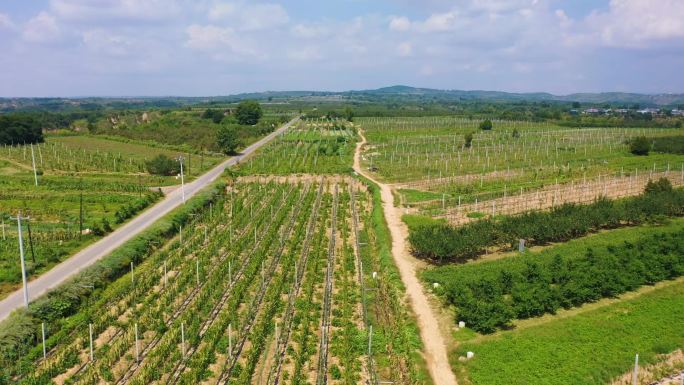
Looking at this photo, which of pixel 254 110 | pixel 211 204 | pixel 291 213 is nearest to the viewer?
pixel 291 213

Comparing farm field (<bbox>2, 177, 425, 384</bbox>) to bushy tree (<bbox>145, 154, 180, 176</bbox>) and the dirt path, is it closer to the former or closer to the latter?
the dirt path

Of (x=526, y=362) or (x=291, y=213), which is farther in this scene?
(x=291, y=213)

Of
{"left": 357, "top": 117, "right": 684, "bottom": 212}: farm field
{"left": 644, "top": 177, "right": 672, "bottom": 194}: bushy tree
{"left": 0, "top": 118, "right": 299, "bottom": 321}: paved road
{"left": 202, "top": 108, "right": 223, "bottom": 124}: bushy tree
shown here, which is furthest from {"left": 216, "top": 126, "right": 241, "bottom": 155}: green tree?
{"left": 644, "top": 177, "right": 672, "bottom": 194}: bushy tree

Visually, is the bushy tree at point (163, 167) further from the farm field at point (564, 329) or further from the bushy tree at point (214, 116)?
the bushy tree at point (214, 116)

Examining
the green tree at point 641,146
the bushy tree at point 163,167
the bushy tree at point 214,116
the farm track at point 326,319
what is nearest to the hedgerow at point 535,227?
the farm track at point 326,319

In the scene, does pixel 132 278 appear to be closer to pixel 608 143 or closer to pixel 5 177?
pixel 5 177

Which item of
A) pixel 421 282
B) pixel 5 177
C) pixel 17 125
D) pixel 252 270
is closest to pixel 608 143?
pixel 421 282

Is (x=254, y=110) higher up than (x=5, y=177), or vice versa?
(x=254, y=110)

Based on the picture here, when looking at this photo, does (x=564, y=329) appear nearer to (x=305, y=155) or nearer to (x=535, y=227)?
(x=535, y=227)
